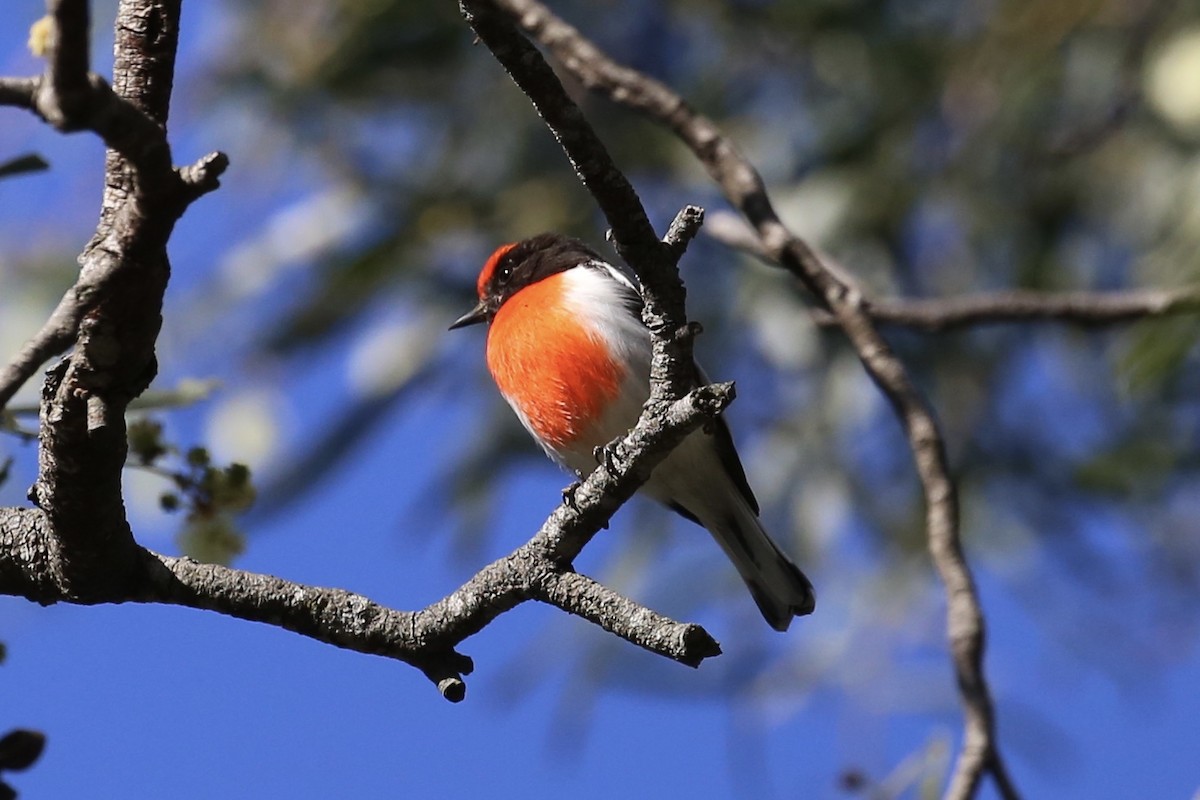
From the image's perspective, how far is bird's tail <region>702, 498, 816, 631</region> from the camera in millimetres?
4078

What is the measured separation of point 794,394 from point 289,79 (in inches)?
88.6

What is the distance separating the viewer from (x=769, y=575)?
4.09 metres

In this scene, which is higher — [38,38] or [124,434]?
[38,38]

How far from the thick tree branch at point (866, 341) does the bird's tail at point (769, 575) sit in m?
1.52

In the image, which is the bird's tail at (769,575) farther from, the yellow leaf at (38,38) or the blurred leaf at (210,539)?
the yellow leaf at (38,38)

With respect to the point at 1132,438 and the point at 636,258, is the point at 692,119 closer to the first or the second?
the point at 636,258

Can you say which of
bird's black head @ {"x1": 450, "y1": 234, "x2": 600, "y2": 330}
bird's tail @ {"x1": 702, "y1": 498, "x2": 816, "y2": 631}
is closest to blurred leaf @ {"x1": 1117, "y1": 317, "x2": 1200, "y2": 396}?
bird's tail @ {"x1": 702, "y1": 498, "x2": 816, "y2": 631}

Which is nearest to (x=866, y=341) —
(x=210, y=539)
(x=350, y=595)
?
(x=350, y=595)

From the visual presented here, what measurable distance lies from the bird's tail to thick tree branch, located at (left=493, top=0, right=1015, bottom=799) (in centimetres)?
152

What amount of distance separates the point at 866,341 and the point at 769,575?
162cm

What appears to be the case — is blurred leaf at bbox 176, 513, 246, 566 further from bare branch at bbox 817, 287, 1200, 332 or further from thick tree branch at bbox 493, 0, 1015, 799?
bare branch at bbox 817, 287, 1200, 332

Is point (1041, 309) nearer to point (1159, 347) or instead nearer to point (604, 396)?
point (1159, 347)

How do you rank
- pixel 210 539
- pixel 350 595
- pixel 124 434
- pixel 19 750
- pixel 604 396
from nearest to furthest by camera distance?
pixel 19 750 < pixel 124 434 < pixel 350 595 < pixel 210 539 < pixel 604 396

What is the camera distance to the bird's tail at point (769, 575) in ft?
13.4
